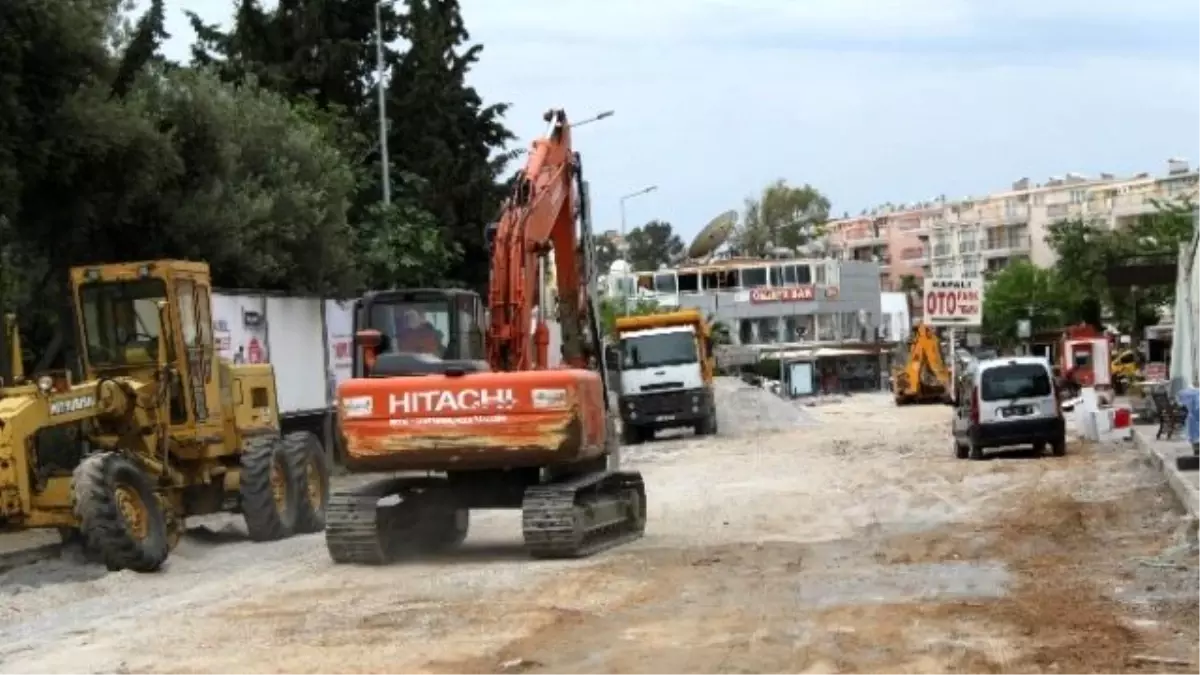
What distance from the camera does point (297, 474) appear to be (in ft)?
68.7

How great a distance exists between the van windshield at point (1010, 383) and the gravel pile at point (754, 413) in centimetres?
1794

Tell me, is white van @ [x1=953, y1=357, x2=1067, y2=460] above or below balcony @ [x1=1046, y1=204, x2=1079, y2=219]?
below

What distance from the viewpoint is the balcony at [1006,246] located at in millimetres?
164375

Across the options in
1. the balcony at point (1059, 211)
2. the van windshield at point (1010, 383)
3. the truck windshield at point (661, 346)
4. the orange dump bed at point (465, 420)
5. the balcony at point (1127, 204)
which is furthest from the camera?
the balcony at point (1059, 211)

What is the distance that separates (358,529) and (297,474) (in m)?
3.89

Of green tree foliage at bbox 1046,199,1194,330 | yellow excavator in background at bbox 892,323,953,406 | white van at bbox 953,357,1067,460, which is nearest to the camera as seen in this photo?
white van at bbox 953,357,1067,460

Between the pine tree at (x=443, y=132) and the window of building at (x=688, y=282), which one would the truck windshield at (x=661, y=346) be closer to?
the pine tree at (x=443, y=132)

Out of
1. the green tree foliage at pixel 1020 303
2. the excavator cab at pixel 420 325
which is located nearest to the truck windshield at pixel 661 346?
the excavator cab at pixel 420 325

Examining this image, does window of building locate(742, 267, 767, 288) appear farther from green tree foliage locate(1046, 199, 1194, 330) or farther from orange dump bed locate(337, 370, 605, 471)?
orange dump bed locate(337, 370, 605, 471)

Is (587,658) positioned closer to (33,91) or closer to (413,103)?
(33,91)

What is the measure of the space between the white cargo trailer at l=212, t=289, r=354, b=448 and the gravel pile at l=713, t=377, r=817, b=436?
17.0 meters

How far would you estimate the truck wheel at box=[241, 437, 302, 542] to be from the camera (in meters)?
19.9

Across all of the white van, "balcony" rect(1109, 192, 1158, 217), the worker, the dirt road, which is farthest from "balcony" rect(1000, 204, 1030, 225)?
the worker

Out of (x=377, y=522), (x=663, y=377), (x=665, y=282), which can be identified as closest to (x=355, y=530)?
(x=377, y=522)
